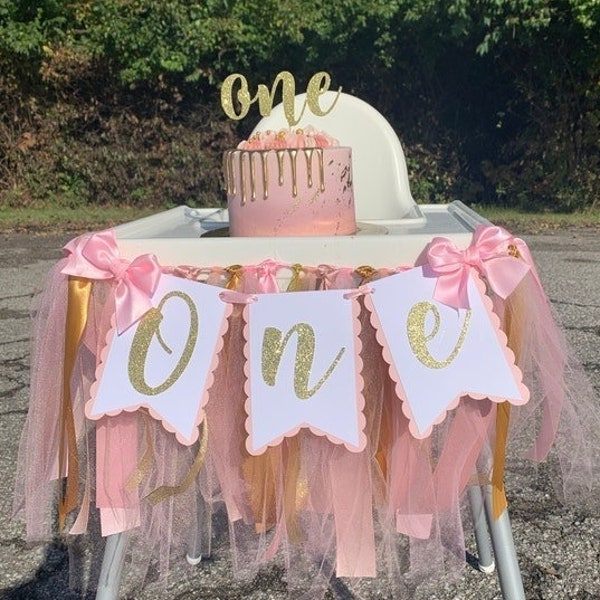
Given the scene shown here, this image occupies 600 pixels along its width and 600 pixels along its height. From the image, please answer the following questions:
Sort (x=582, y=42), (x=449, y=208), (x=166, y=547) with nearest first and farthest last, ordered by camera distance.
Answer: (x=166, y=547) < (x=449, y=208) < (x=582, y=42)

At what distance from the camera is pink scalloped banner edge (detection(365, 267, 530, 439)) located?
2.80 ft

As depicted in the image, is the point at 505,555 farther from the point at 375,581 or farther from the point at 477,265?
the point at 375,581

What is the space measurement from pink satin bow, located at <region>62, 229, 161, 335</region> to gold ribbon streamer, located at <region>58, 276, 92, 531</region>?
2 cm

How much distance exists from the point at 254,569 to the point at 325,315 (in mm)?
385

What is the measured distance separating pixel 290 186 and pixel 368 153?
2.61 feet

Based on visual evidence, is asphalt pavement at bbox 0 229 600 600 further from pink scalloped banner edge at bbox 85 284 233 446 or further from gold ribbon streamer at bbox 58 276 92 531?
pink scalloped banner edge at bbox 85 284 233 446

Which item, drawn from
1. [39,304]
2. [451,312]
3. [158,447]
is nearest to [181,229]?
[39,304]

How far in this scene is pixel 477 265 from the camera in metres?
0.87

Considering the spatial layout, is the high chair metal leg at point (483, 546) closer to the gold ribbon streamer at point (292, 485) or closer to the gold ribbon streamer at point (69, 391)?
the gold ribbon streamer at point (292, 485)

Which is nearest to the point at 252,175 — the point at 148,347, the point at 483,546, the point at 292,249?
the point at 292,249

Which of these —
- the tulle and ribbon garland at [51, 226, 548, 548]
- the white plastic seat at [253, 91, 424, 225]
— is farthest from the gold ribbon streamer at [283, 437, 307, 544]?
the white plastic seat at [253, 91, 424, 225]

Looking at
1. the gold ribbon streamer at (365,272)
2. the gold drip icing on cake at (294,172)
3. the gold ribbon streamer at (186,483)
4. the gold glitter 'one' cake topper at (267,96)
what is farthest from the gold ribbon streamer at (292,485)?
the gold glitter 'one' cake topper at (267,96)

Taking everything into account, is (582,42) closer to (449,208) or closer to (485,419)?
(449,208)

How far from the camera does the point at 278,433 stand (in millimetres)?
876
